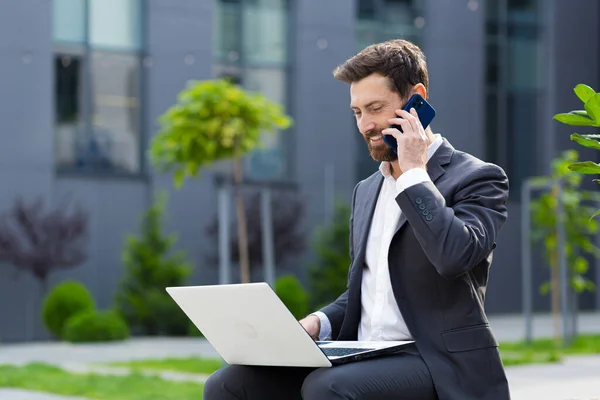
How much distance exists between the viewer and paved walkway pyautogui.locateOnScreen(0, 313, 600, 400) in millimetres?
8633

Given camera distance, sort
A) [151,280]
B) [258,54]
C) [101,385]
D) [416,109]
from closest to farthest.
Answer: [416,109], [101,385], [151,280], [258,54]

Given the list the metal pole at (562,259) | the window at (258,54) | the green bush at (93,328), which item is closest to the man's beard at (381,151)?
the metal pole at (562,259)

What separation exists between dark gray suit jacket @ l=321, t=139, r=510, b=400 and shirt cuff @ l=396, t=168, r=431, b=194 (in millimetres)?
22

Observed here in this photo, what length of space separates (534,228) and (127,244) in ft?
25.3

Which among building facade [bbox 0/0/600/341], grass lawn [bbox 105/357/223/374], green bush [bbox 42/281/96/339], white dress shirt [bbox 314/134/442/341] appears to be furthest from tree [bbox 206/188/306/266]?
white dress shirt [bbox 314/134/442/341]

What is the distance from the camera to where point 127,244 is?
1992 centimetres

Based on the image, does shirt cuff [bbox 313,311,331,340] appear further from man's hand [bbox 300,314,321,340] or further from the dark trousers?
the dark trousers

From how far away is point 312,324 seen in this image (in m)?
3.54

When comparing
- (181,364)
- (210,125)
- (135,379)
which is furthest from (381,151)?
(181,364)

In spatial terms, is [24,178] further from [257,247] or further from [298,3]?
[298,3]

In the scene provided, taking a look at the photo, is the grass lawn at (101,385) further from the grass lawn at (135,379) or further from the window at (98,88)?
the window at (98,88)

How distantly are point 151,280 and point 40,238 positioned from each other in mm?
2241

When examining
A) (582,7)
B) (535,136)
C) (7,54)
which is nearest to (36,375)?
(7,54)

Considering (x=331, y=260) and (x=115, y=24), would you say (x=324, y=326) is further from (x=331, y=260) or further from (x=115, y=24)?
(x=331, y=260)
